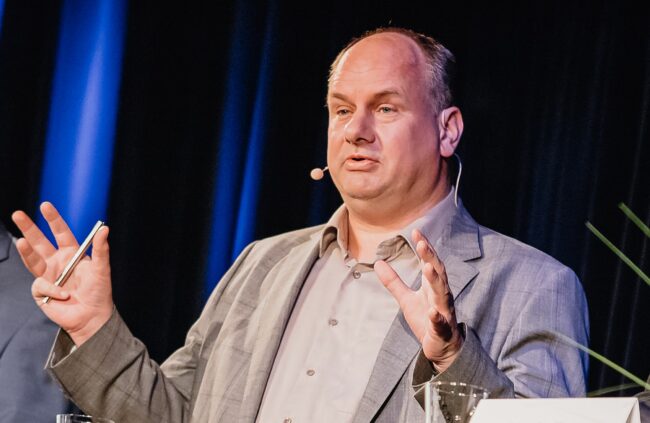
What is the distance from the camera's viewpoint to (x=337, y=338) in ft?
7.31

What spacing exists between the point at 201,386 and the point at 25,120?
133 centimetres

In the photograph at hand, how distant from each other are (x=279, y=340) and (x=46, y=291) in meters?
0.56

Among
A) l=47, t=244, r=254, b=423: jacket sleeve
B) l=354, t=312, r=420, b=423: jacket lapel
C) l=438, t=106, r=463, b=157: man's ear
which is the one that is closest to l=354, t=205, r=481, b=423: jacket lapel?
l=354, t=312, r=420, b=423: jacket lapel

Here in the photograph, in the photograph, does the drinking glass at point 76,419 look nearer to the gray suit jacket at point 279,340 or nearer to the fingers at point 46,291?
the fingers at point 46,291

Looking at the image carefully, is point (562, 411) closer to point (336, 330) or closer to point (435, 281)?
point (435, 281)

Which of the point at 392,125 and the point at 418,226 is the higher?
the point at 392,125

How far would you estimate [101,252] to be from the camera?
1977 millimetres

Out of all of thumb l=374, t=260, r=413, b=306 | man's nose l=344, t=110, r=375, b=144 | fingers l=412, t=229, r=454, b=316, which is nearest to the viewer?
fingers l=412, t=229, r=454, b=316

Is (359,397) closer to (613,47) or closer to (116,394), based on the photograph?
(116,394)

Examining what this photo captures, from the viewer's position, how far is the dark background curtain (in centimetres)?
313

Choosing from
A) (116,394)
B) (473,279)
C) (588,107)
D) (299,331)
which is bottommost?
(116,394)

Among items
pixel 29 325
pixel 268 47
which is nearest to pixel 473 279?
pixel 29 325

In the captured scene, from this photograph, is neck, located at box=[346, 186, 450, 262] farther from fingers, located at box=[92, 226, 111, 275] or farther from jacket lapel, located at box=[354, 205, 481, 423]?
fingers, located at box=[92, 226, 111, 275]

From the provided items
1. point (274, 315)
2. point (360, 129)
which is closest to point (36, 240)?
point (274, 315)
